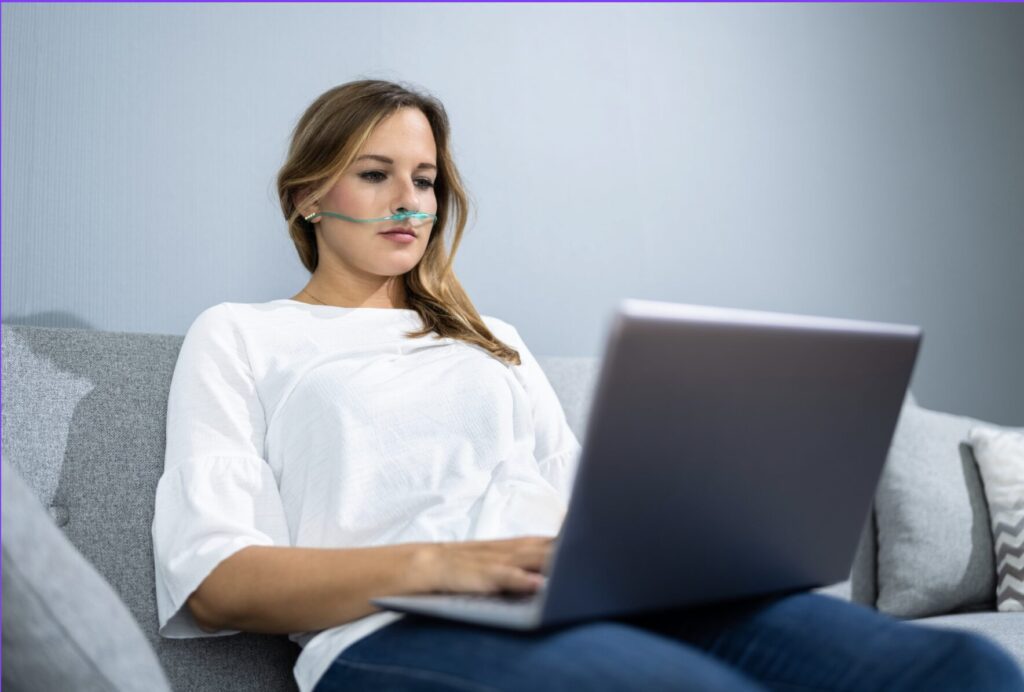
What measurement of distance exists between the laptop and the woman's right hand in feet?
0.04

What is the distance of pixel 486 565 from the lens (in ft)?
2.92

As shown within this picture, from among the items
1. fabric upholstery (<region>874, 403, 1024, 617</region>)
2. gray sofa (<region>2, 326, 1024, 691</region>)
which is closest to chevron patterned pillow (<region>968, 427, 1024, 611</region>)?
fabric upholstery (<region>874, 403, 1024, 617</region>)

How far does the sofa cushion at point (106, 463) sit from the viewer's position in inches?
47.3

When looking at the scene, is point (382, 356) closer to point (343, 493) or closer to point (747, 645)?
point (343, 493)

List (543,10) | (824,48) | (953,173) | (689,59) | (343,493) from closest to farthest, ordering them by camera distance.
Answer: (343,493), (543,10), (689,59), (824,48), (953,173)

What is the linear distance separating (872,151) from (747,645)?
6.05 ft

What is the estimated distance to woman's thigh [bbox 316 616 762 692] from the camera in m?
0.74

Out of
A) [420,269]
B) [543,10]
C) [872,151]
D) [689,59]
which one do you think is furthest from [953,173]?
[420,269]

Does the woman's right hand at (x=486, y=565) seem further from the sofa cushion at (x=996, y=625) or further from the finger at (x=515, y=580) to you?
the sofa cushion at (x=996, y=625)

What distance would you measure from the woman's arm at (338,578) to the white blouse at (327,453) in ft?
0.08

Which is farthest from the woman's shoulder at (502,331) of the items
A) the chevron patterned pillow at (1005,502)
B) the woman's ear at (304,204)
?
the chevron patterned pillow at (1005,502)

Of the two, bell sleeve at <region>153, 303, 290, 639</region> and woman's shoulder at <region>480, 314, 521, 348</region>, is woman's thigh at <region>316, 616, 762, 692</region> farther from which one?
woman's shoulder at <region>480, 314, 521, 348</region>

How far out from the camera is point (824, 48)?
7.95ft

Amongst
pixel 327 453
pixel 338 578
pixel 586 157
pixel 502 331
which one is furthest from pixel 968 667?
pixel 586 157
